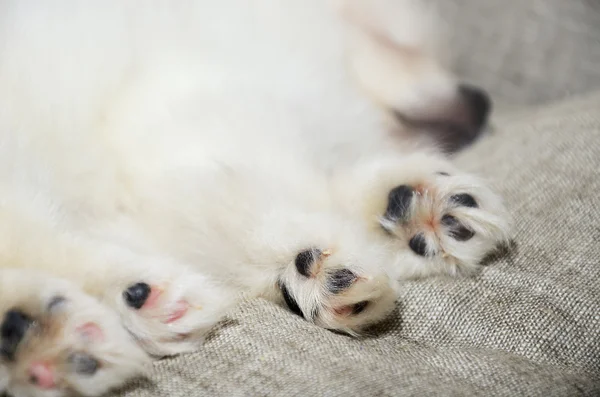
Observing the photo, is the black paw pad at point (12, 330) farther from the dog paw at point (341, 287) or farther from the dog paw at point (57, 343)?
the dog paw at point (341, 287)

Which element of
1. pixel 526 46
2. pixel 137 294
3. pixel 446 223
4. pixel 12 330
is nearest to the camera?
pixel 12 330

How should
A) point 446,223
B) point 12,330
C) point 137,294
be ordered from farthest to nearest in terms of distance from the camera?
point 446,223 → point 137,294 → point 12,330

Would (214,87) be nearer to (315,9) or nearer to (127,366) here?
(315,9)

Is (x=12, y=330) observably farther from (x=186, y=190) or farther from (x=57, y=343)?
Answer: (x=186, y=190)

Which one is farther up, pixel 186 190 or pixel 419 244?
pixel 419 244

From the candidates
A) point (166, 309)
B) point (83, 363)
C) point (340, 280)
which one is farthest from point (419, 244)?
point (83, 363)

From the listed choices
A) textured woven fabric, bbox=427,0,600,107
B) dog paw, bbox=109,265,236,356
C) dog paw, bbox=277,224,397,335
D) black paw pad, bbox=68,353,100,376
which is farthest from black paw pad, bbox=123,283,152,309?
textured woven fabric, bbox=427,0,600,107

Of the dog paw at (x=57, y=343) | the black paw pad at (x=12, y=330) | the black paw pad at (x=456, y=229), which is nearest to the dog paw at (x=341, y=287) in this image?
the black paw pad at (x=456, y=229)

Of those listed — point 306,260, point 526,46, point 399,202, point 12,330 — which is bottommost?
point 12,330
